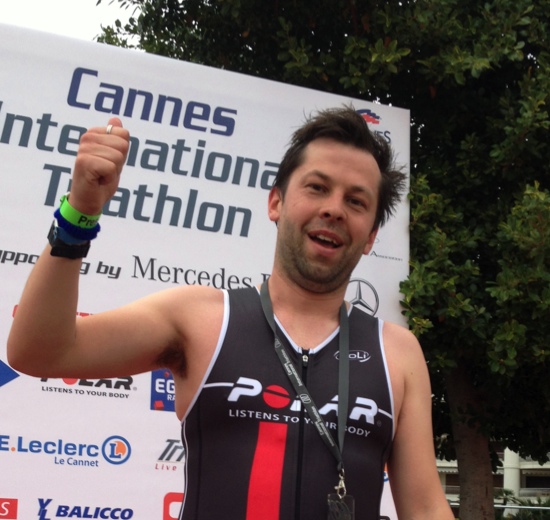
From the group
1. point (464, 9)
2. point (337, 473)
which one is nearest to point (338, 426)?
point (337, 473)

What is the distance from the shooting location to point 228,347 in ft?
7.02

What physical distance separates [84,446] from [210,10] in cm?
351

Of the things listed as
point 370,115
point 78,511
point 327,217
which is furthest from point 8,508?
point 370,115

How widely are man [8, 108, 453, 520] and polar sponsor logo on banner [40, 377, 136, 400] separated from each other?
2625mm

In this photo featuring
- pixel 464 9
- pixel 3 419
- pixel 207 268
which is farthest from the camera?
pixel 464 9

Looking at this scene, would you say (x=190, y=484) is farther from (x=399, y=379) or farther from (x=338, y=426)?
(x=399, y=379)

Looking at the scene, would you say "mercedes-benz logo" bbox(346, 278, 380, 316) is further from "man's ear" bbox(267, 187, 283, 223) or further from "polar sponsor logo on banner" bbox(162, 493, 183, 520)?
"man's ear" bbox(267, 187, 283, 223)

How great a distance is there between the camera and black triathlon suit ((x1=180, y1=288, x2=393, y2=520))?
2014 millimetres

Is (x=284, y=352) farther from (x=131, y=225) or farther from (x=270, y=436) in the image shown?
(x=131, y=225)

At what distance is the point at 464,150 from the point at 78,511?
3605mm

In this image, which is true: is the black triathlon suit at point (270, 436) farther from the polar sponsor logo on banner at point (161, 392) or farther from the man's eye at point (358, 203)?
the polar sponsor logo on banner at point (161, 392)

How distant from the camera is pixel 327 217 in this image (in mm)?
2252

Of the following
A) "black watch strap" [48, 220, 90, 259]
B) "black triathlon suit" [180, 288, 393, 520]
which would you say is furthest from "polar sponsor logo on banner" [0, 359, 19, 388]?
"black watch strap" [48, 220, 90, 259]

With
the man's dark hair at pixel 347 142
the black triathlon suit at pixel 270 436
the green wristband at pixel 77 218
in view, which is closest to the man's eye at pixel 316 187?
the man's dark hair at pixel 347 142
